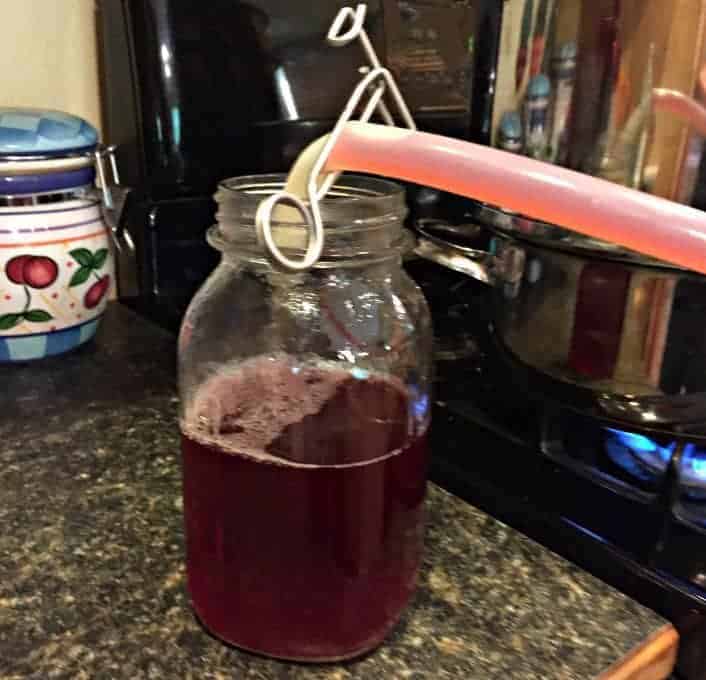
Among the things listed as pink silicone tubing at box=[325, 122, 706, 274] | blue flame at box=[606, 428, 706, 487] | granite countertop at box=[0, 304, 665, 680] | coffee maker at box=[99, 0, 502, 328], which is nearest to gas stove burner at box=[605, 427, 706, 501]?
blue flame at box=[606, 428, 706, 487]

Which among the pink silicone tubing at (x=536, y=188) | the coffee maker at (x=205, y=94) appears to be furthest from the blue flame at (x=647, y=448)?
the coffee maker at (x=205, y=94)

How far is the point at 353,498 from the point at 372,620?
63 millimetres

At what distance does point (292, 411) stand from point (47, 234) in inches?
14.4

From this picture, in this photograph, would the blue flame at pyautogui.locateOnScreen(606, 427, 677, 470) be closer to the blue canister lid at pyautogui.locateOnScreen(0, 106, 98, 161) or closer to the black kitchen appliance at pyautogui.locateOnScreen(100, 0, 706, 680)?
the black kitchen appliance at pyautogui.locateOnScreen(100, 0, 706, 680)

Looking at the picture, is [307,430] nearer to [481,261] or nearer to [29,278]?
[481,261]

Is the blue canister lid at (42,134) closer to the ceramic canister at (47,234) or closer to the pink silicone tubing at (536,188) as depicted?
the ceramic canister at (47,234)

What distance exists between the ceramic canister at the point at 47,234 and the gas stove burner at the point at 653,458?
0.44 metres

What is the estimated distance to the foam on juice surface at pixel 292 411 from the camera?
0.42 metres

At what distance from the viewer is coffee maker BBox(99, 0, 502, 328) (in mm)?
736

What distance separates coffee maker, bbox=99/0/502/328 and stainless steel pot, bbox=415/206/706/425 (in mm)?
271

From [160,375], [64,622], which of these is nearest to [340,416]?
[64,622]

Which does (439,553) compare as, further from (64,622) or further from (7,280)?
(7,280)

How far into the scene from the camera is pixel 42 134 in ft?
2.26

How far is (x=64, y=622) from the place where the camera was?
1.40ft
